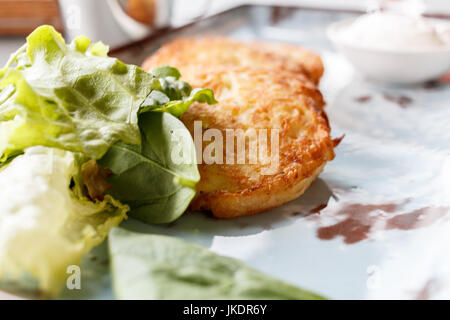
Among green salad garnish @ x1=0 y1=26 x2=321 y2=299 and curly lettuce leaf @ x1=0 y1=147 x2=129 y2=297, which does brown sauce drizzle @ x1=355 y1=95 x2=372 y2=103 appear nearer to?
green salad garnish @ x1=0 y1=26 x2=321 y2=299

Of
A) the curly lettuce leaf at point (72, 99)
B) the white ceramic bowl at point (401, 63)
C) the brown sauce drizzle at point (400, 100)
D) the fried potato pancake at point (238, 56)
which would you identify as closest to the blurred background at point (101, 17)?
the fried potato pancake at point (238, 56)

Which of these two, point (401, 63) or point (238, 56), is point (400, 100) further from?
point (238, 56)

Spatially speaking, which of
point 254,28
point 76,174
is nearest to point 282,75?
point 76,174

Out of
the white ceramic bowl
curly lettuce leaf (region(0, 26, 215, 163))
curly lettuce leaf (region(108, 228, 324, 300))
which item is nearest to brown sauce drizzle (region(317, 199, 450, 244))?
curly lettuce leaf (region(108, 228, 324, 300))

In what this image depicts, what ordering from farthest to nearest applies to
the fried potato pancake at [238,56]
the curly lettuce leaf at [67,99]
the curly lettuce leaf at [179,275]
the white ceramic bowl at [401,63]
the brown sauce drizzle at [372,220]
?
the white ceramic bowl at [401,63] < the fried potato pancake at [238,56] < the brown sauce drizzle at [372,220] < the curly lettuce leaf at [67,99] < the curly lettuce leaf at [179,275]

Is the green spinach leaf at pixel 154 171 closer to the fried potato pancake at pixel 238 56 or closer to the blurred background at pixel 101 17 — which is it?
the fried potato pancake at pixel 238 56
